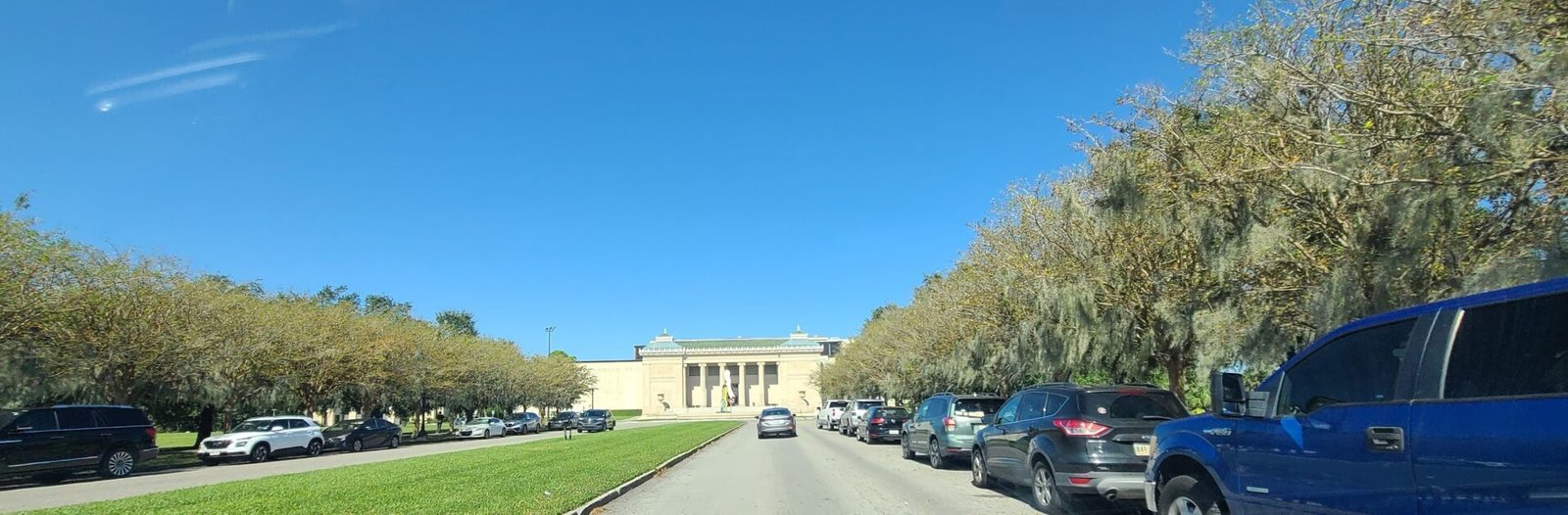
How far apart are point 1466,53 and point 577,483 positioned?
12746 mm

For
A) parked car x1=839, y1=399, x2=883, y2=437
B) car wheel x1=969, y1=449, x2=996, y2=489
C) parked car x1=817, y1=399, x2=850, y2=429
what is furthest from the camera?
parked car x1=817, y1=399, x2=850, y2=429

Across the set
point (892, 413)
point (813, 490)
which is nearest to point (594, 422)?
point (892, 413)

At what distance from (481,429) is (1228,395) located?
49.4 meters

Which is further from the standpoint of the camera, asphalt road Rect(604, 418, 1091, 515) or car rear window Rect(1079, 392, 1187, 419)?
asphalt road Rect(604, 418, 1091, 515)

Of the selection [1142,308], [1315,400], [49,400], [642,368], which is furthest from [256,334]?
[642,368]

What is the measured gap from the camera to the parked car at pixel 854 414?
36719 mm

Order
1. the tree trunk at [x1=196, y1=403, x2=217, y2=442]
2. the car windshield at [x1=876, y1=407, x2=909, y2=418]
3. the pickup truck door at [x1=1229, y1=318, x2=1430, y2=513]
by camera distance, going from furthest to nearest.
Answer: the tree trunk at [x1=196, y1=403, x2=217, y2=442] → the car windshield at [x1=876, y1=407, x2=909, y2=418] → the pickup truck door at [x1=1229, y1=318, x2=1430, y2=513]

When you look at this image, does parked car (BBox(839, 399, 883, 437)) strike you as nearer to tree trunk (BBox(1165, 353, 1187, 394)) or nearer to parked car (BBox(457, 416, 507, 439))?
tree trunk (BBox(1165, 353, 1187, 394))

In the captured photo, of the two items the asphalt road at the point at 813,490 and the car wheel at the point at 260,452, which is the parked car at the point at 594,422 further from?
the asphalt road at the point at 813,490

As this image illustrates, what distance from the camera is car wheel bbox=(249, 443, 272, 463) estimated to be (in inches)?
1121

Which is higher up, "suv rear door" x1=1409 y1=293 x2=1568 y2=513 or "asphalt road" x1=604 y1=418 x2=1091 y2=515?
"suv rear door" x1=1409 y1=293 x2=1568 y2=513

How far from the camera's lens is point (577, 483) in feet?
47.5

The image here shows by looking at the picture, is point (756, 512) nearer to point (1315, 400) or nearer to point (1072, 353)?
point (1315, 400)

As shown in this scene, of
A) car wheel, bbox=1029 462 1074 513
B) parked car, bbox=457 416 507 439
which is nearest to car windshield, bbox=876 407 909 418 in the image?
car wheel, bbox=1029 462 1074 513
